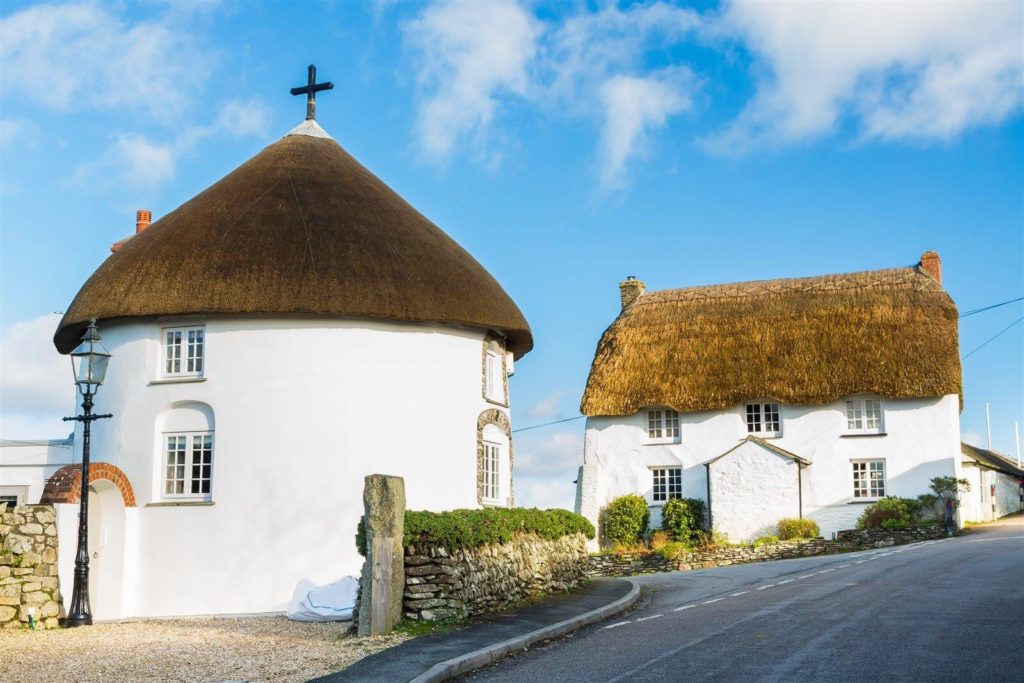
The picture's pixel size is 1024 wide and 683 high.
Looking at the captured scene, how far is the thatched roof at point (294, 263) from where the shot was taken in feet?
72.3

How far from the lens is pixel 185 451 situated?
22344 mm

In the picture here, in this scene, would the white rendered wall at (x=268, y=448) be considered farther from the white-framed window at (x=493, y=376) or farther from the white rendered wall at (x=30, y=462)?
the white rendered wall at (x=30, y=462)

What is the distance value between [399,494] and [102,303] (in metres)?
11.2

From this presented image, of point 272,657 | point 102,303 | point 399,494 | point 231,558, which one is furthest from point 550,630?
point 102,303

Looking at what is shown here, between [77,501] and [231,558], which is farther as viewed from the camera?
[231,558]

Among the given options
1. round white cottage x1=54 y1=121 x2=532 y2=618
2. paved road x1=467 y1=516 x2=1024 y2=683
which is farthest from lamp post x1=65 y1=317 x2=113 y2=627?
paved road x1=467 y1=516 x2=1024 y2=683

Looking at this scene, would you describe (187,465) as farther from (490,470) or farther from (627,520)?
(627,520)

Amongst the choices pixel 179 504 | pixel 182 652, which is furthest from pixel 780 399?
pixel 182 652

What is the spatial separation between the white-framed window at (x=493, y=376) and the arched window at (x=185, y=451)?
6461mm

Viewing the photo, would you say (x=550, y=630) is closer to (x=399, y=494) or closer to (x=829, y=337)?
(x=399, y=494)

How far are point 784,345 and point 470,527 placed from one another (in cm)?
2562

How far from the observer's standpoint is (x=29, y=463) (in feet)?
92.2

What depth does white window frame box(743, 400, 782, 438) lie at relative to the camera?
1524 inches

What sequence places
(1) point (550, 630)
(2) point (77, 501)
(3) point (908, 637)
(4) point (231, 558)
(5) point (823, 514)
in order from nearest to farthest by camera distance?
(3) point (908, 637) → (1) point (550, 630) → (2) point (77, 501) → (4) point (231, 558) → (5) point (823, 514)
